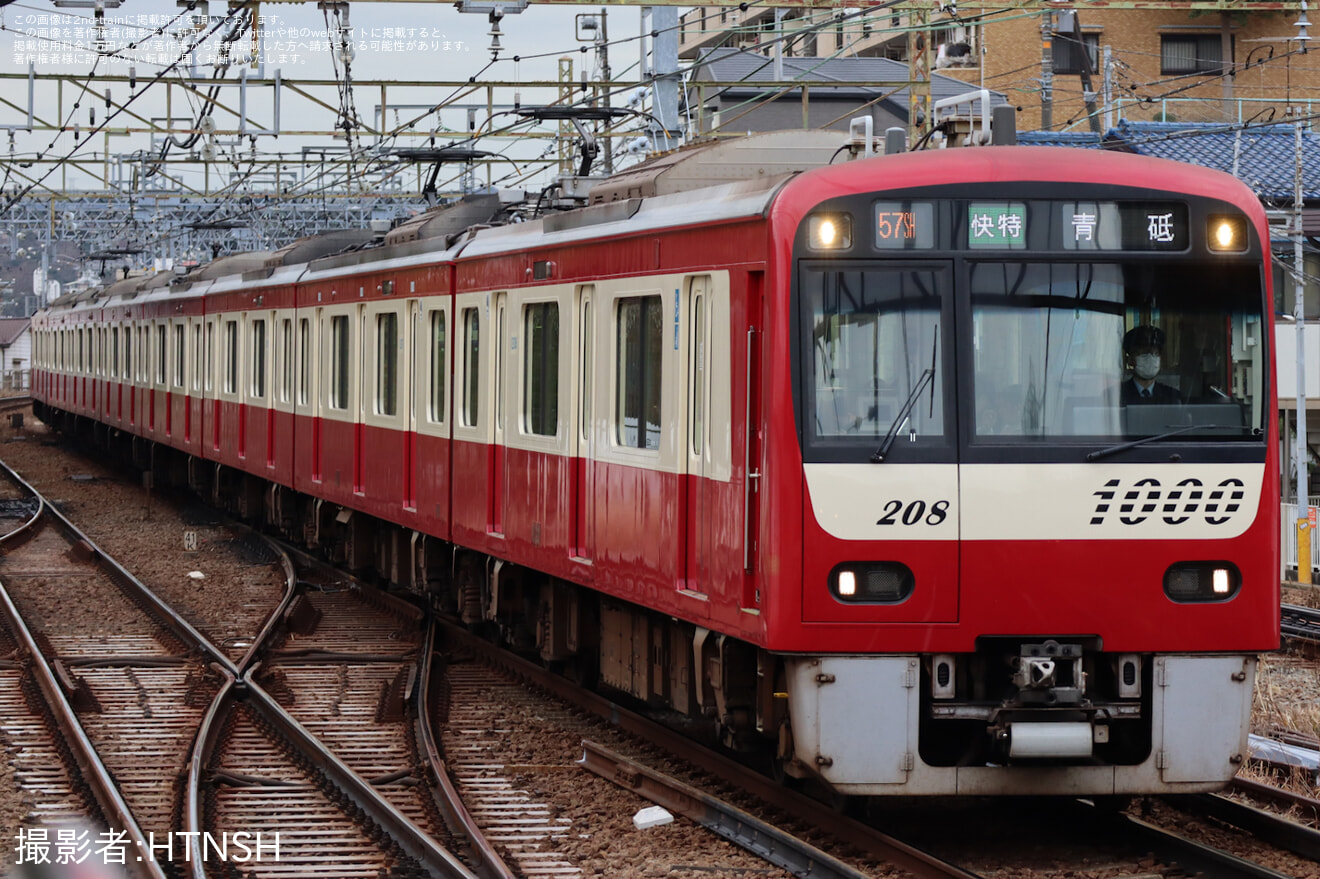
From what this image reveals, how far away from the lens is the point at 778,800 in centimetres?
786

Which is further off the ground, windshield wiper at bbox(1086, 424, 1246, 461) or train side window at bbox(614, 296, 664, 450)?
train side window at bbox(614, 296, 664, 450)

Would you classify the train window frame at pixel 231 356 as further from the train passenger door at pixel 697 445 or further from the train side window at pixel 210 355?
the train passenger door at pixel 697 445

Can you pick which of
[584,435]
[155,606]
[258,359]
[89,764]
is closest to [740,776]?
[584,435]

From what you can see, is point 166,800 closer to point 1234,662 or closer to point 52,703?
point 52,703

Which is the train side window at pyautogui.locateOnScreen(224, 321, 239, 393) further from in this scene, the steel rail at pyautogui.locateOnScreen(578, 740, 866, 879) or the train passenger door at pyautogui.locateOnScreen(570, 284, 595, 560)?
the steel rail at pyautogui.locateOnScreen(578, 740, 866, 879)

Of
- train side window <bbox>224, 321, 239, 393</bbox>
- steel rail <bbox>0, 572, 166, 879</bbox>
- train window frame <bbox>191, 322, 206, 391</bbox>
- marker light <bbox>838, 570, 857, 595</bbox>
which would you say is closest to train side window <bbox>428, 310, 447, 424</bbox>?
steel rail <bbox>0, 572, 166, 879</bbox>

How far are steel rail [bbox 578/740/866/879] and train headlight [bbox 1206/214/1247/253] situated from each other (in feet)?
8.61

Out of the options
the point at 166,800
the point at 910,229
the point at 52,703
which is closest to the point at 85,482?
the point at 52,703

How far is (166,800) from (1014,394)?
410 cm

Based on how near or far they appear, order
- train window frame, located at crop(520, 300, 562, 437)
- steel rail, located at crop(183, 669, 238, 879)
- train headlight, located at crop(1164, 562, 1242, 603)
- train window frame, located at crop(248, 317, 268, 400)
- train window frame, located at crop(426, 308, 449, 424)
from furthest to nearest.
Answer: train window frame, located at crop(248, 317, 268, 400) < train window frame, located at crop(426, 308, 449, 424) < train window frame, located at crop(520, 300, 562, 437) < steel rail, located at crop(183, 669, 238, 879) < train headlight, located at crop(1164, 562, 1242, 603)

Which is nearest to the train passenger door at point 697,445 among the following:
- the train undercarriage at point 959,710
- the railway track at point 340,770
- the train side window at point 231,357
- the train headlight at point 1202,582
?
the train undercarriage at point 959,710

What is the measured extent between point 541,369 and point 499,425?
2.79ft

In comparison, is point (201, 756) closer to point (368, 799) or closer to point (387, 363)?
point (368, 799)

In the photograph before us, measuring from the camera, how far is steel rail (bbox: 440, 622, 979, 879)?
267 inches
